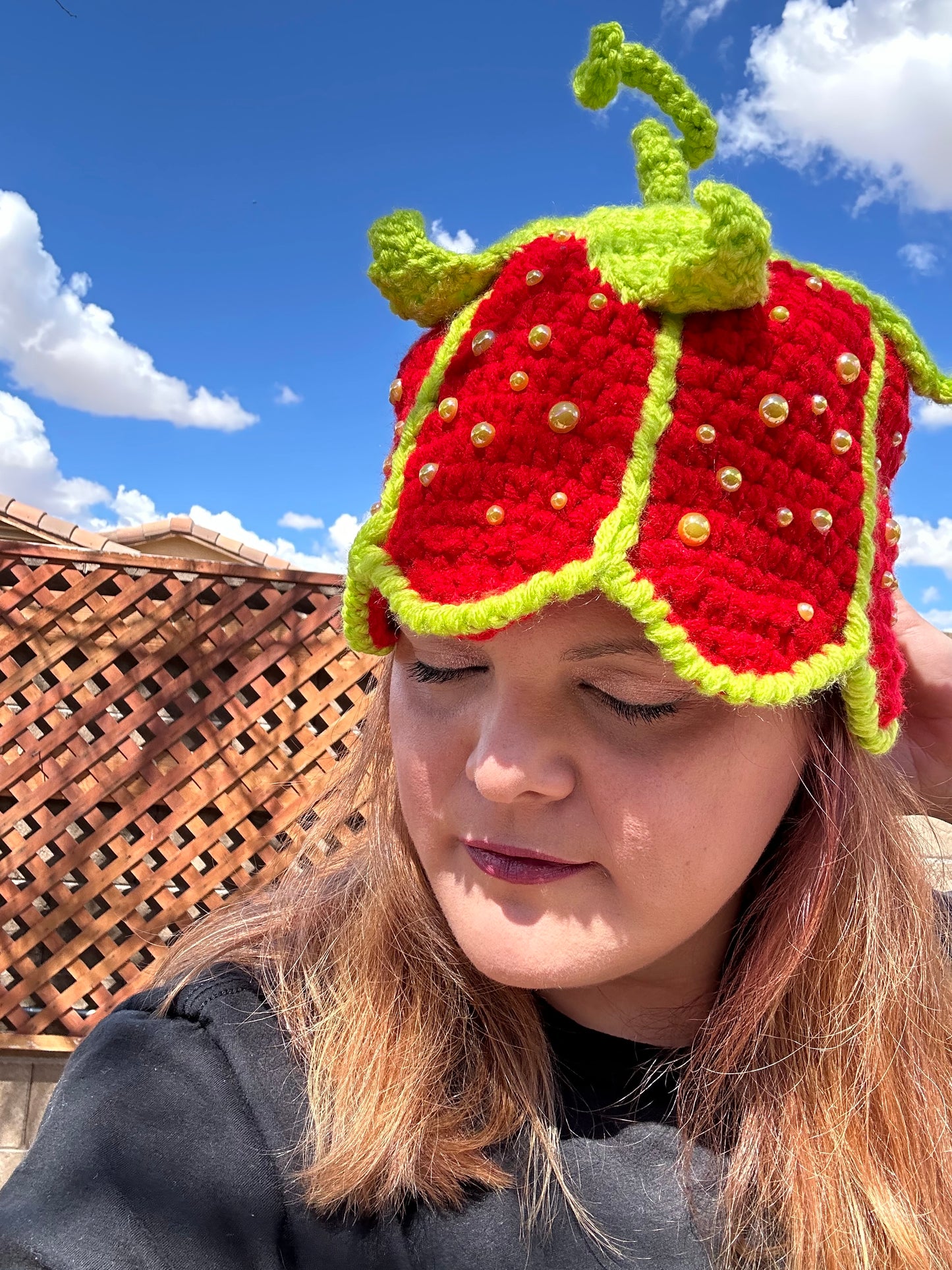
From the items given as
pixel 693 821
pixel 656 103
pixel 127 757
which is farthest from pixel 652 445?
pixel 127 757

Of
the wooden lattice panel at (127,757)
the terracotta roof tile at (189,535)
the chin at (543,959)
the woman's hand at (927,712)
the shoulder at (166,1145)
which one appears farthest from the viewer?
the terracotta roof tile at (189,535)

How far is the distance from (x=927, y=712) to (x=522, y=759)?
40.5 inches

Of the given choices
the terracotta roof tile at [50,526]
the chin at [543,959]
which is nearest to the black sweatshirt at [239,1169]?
the chin at [543,959]

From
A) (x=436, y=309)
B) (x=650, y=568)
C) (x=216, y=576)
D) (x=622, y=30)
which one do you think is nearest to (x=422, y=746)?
(x=650, y=568)

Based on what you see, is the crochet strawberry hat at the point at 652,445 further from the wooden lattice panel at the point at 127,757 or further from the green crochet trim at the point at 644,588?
the wooden lattice panel at the point at 127,757

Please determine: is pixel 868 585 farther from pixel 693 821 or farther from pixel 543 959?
pixel 543 959

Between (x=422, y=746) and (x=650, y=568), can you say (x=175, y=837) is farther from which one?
(x=650, y=568)

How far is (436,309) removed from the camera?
97 centimetres

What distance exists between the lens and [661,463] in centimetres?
83

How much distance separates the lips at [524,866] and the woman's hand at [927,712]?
91 centimetres

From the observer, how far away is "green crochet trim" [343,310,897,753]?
2.57 feet

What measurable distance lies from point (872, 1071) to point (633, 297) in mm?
912

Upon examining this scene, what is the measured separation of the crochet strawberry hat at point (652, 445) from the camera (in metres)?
0.80

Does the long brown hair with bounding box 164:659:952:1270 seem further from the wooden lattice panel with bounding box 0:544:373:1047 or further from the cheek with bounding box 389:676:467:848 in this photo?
the wooden lattice panel with bounding box 0:544:373:1047
